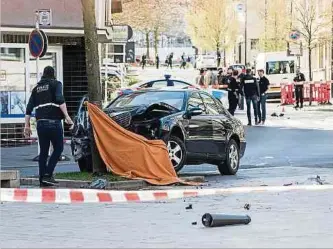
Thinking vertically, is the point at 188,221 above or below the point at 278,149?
above

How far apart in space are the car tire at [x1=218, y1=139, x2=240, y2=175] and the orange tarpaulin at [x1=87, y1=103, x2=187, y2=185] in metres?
2.53

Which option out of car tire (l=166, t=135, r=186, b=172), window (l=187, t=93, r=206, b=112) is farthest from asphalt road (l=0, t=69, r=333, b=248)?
window (l=187, t=93, r=206, b=112)

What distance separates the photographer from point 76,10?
22859 mm

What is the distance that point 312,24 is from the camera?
161 ft

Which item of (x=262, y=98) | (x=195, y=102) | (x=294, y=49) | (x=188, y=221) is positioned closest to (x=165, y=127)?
(x=195, y=102)

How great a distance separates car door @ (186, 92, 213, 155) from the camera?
15344 mm

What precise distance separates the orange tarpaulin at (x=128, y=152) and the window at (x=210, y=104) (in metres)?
2.66

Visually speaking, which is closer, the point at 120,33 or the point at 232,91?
the point at 120,33

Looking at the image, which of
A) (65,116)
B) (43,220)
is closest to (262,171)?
(65,116)

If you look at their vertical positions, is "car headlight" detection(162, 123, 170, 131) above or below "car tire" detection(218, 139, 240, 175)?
above

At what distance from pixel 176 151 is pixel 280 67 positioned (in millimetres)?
34771

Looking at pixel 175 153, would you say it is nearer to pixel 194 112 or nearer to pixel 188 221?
pixel 194 112

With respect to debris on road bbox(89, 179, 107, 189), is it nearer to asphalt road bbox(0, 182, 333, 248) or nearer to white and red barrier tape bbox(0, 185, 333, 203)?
white and red barrier tape bbox(0, 185, 333, 203)

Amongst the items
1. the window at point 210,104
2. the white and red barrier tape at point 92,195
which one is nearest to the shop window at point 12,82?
the window at point 210,104
